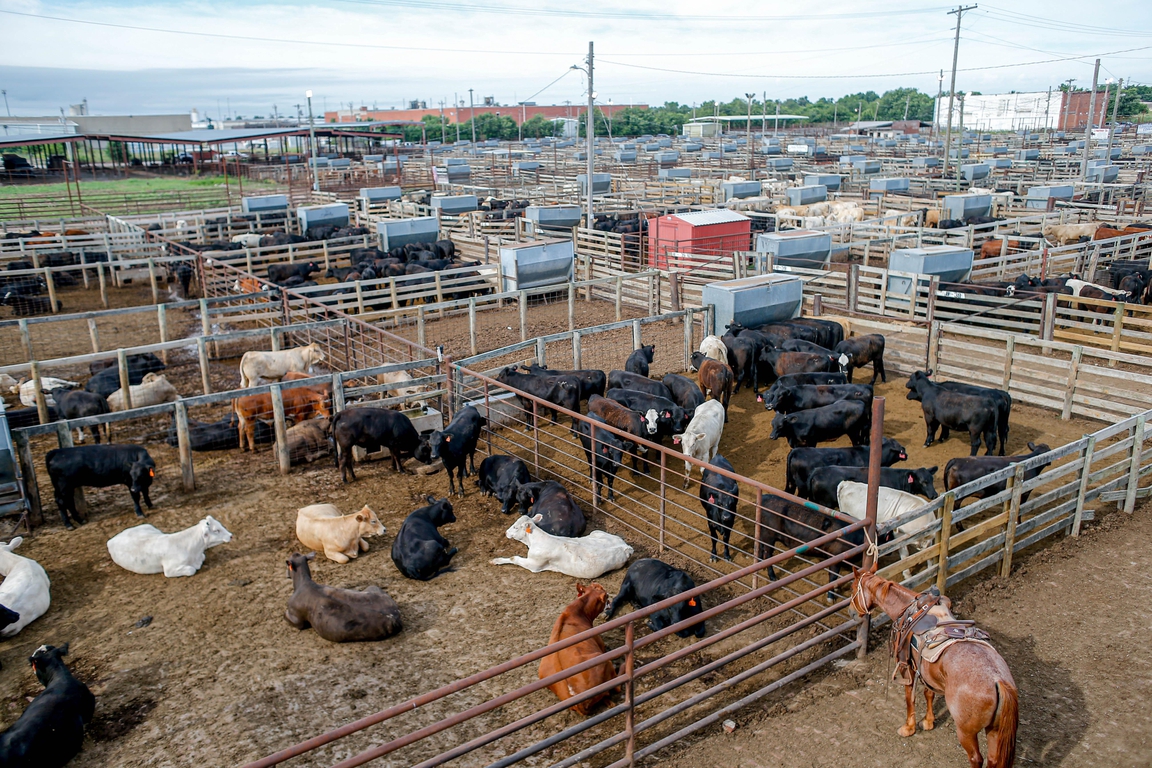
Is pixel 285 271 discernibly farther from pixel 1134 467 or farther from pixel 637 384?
pixel 1134 467

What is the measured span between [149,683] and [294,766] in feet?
5.53

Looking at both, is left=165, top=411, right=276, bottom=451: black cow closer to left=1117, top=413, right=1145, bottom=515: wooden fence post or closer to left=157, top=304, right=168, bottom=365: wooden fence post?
left=157, top=304, right=168, bottom=365: wooden fence post

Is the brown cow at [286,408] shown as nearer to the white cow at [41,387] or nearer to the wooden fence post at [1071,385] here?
the white cow at [41,387]

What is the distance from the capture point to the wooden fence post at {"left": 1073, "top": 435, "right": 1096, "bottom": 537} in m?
8.09

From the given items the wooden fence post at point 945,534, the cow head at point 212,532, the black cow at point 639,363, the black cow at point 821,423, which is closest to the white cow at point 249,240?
the black cow at point 639,363

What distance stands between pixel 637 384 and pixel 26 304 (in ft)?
58.7

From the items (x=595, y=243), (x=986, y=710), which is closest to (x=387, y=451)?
(x=986, y=710)

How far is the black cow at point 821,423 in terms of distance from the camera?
34.4ft

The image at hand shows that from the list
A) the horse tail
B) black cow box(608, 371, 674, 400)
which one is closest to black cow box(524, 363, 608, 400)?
black cow box(608, 371, 674, 400)

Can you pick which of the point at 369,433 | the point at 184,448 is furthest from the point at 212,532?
the point at 369,433

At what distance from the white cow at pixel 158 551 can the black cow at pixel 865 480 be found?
634cm

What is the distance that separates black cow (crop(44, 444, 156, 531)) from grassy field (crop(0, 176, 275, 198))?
46791mm

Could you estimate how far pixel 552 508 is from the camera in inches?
325

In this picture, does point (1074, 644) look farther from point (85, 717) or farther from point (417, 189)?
point (417, 189)
